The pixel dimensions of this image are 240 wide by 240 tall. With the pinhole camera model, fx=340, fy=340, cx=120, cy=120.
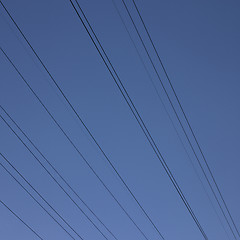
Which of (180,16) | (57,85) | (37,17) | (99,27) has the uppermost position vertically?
A: (180,16)

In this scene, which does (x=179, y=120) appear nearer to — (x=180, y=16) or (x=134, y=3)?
(x=180, y=16)

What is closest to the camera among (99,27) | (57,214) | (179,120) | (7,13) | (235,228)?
(7,13)

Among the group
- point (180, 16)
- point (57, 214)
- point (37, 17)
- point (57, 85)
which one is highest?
point (180, 16)

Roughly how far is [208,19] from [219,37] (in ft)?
1.08

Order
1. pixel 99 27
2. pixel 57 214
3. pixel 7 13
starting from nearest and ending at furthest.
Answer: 1. pixel 7 13
2. pixel 99 27
3. pixel 57 214

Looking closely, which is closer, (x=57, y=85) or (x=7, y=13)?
(x=7, y=13)

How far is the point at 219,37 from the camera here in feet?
16.3

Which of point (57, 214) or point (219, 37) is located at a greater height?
point (219, 37)

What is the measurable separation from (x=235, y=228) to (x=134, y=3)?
198 inches

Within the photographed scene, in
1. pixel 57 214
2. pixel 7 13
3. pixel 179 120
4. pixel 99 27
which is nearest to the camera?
pixel 7 13

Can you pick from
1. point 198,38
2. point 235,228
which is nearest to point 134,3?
point 198,38

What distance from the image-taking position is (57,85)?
4.93 meters

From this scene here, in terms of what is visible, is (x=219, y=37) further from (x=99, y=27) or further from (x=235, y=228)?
(x=235, y=228)

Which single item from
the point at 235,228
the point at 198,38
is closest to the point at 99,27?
the point at 198,38
